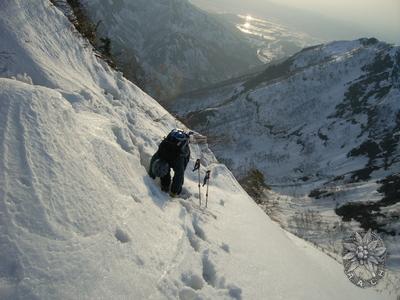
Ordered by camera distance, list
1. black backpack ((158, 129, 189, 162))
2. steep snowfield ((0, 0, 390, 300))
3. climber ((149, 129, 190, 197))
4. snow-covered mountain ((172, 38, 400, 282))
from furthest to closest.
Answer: snow-covered mountain ((172, 38, 400, 282)), black backpack ((158, 129, 189, 162)), climber ((149, 129, 190, 197)), steep snowfield ((0, 0, 390, 300))

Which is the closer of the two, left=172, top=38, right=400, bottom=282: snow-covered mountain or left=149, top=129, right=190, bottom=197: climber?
left=149, top=129, right=190, bottom=197: climber

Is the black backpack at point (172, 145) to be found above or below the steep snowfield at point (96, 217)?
above

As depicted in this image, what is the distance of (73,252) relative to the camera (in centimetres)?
495

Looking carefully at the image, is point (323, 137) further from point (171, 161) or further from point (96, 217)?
point (96, 217)

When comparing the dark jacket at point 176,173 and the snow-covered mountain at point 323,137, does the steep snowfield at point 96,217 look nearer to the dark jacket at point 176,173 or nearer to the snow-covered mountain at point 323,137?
the dark jacket at point 176,173

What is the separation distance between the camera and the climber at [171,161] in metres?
9.27

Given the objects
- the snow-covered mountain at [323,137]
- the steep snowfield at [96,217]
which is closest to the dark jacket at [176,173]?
Answer: the steep snowfield at [96,217]

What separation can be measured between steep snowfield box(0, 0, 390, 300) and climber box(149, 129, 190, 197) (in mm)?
345

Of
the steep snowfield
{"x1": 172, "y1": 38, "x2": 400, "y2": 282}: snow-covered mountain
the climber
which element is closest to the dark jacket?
the climber

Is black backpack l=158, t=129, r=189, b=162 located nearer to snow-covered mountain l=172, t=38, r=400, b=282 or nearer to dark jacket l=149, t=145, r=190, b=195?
dark jacket l=149, t=145, r=190, b=195

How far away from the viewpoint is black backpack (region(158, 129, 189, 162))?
9.50 meters

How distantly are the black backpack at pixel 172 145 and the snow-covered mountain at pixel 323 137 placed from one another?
36.3m

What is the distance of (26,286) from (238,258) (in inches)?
181

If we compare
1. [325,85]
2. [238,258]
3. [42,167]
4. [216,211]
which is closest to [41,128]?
[42,167]
